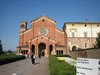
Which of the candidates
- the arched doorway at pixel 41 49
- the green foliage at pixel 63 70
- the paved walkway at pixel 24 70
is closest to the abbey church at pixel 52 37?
the arched doorway at pixel 41 49

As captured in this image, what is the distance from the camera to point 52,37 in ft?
215

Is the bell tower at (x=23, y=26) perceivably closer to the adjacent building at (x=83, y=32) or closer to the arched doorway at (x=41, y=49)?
the arched doorway at (x=41, y=49)

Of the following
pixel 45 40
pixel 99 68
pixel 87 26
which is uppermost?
pixel 87 26

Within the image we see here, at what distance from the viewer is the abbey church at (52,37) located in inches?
2436

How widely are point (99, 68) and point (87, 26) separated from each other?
64.7 m

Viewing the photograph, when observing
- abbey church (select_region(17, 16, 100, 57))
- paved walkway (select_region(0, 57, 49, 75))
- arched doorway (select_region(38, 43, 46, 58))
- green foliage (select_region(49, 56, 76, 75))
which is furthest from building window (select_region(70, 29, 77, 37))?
green foliage (select_region(49, 56, 76, 75))

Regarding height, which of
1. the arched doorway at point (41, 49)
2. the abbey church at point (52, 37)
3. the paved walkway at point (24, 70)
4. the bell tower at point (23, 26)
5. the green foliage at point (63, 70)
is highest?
the bell tower at point (23, 26)

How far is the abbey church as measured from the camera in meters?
61.9

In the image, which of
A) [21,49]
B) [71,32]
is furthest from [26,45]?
[71,32]

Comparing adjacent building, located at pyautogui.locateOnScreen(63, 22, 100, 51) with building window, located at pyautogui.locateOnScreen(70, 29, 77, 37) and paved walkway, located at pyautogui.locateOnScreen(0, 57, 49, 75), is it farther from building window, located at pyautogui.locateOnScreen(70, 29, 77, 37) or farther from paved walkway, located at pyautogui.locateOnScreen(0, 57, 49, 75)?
paved walkway, located at pyautogui.locateOnScreen(0, 57, 49, 75)

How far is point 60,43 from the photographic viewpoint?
65812 mm

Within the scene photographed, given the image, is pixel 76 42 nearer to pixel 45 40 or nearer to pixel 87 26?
pixel 87 26

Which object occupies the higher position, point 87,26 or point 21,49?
point 87,26

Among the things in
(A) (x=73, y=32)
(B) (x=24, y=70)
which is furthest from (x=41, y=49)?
(B) (x=24, y=70)
